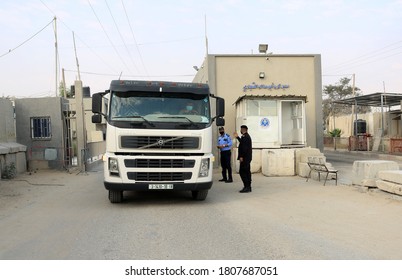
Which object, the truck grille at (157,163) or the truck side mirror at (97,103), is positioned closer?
the truck grille at (157,163)

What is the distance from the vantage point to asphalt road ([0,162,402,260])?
5.21 metres

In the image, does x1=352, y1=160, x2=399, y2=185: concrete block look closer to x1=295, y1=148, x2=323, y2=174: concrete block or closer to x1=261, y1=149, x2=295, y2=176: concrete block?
x1=295, y1=148, x2=323, y2=174: concrete block

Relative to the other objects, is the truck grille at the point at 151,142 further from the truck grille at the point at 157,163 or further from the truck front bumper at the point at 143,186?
the truck front bumper at the point at 143,186

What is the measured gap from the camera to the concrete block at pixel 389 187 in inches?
336

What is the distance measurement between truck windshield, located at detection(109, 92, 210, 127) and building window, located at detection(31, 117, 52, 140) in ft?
33.2

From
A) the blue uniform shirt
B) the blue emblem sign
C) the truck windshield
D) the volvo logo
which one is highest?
the truck windshield

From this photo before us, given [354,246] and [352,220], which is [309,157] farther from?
[354,246]

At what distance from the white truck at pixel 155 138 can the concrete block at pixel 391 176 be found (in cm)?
420

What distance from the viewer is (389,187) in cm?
892

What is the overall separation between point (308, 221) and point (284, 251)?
6.90 feet

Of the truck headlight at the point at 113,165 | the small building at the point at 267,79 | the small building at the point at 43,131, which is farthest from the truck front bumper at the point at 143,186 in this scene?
the small building at the point at 267,79

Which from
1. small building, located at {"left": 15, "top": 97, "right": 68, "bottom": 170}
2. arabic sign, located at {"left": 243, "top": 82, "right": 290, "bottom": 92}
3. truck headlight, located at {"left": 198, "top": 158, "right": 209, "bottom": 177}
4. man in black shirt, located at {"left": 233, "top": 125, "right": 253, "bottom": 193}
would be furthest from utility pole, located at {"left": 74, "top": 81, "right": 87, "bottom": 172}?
truck headlight, located at {"left": 198, "top": 158, "right": 209, "bottom": 177}

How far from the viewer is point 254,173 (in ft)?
50.6

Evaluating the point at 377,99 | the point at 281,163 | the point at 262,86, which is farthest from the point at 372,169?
the point at 377,99
